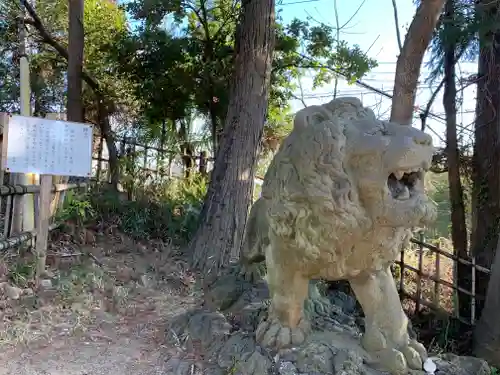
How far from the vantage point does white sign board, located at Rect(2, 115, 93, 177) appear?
11.4ft

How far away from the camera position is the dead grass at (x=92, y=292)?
301 cm

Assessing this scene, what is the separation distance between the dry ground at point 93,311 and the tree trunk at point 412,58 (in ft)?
7.60

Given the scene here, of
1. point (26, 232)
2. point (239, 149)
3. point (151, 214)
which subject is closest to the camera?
point (26, 232)

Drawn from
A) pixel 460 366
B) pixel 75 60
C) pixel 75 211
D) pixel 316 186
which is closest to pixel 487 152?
pixel 460 366

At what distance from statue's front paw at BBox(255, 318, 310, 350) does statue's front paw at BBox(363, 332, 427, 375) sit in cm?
31

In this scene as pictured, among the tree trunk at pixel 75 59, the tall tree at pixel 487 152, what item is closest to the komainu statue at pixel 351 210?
the tall tree at pixel 487 152

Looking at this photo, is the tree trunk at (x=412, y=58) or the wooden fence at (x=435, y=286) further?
the wooden fence at (x=435, y=286)

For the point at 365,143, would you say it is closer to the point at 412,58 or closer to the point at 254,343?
the point at 254,343

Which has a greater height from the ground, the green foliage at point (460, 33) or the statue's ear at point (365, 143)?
the green foliage at point (460, 33)

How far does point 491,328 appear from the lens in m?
3.33

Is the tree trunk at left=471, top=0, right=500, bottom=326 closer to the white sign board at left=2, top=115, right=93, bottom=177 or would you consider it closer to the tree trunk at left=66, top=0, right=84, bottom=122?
the white sign board at left=2, top=115, right=93, bottom=177

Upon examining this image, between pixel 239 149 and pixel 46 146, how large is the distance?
1887 millimetres

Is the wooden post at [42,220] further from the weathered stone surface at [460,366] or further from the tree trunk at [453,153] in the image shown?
the tree trunk at [453,153]

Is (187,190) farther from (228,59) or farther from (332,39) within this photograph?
(332,39)
